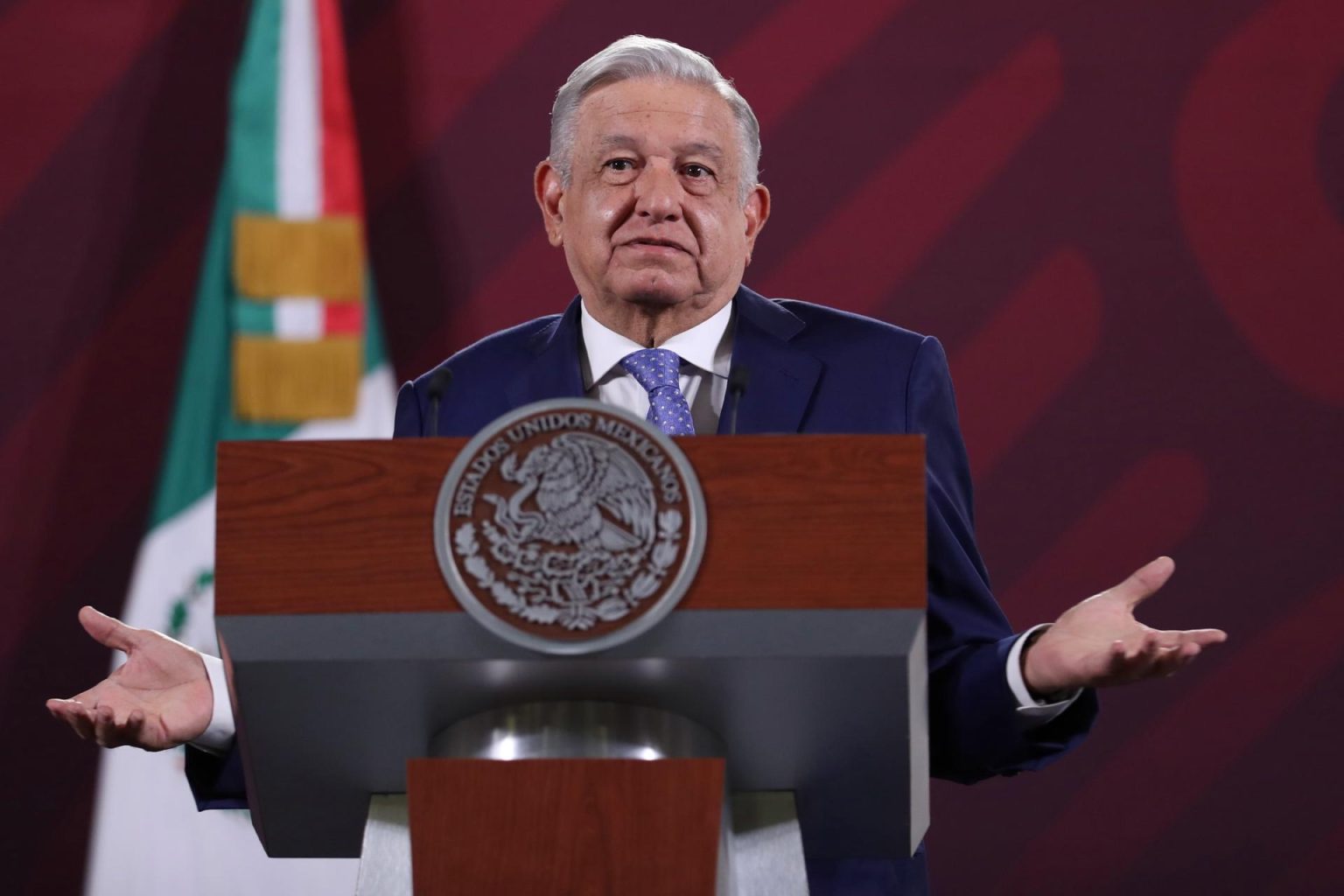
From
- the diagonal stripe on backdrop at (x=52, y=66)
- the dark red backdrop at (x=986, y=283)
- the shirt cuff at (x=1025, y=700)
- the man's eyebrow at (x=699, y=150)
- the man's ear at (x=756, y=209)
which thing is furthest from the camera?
the diagonal stripe on backdrop at (x=52, y=66)

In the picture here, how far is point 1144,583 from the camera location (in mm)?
1439

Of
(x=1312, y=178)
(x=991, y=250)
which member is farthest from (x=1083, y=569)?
(x=1312, y=178)

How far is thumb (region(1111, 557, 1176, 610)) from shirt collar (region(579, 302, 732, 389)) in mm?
615

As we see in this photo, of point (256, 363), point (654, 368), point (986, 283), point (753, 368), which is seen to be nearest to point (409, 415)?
point (654, 368)

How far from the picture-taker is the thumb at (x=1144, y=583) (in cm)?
142

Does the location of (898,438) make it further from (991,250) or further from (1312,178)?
(1312,178)

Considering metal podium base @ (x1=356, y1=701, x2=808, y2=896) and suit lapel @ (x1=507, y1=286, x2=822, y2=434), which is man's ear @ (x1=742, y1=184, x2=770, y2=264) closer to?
suit lapel @ (x1=507, y1=286, x2=822, y2=434)

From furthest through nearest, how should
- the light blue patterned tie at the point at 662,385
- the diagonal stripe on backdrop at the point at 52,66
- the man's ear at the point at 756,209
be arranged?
1. the diagonal stripe on backdrop at the point at 52,66
2. the man's ear at the point at 756,209
3. the light blue patterned tie at the point at 662,385

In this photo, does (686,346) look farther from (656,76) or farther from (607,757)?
(607,757)

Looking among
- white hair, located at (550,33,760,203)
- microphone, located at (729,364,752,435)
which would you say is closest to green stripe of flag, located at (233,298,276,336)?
white hair, located at (550,33,760,203)

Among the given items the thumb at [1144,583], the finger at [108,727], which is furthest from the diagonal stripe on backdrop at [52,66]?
the thumb at [1144,583]

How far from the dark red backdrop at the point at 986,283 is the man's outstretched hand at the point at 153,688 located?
1540 mm

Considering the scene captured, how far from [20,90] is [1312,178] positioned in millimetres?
2293

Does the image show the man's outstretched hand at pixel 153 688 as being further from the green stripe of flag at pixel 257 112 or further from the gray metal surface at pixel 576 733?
the green stripe of flag at pixel 257 112
